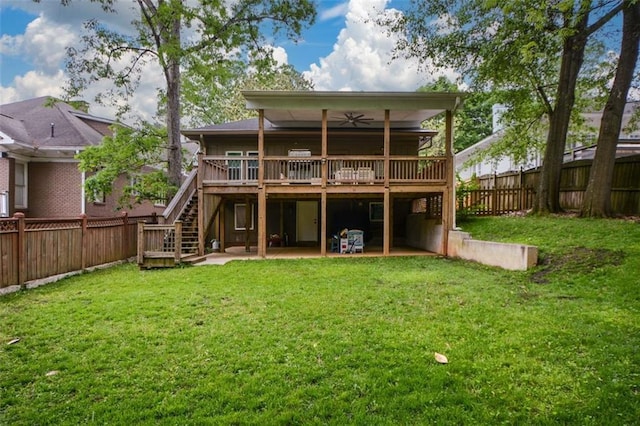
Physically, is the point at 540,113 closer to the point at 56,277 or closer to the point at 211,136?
the point at 211,136

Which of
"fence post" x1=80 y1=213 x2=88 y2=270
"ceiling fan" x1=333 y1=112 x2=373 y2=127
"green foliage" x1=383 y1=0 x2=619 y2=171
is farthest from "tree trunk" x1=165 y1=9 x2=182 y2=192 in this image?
→ "green foliage" x1=383 y1=0 x2=619 y2=171

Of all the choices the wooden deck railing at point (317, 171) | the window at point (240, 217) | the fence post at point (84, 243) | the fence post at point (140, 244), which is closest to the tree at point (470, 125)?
the wooden deck railing at point (317, 171)

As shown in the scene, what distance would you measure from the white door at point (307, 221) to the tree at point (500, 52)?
7.07 m

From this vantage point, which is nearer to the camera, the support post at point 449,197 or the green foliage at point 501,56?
the green foliage at point 501,56

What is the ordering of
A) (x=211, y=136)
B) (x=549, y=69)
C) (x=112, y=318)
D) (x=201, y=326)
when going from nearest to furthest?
(x=201, y=326), (x=112, y=318), (x=549, y=69), (x=211, y=136)

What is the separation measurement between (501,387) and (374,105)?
926 cm

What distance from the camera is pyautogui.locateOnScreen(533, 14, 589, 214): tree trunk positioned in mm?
11148

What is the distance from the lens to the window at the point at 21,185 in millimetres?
13523

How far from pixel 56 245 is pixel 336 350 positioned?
24.8 feet

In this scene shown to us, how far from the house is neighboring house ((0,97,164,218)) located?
202 inches

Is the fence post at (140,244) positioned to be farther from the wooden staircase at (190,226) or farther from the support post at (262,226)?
the support post at (262,226)

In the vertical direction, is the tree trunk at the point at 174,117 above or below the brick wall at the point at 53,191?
above

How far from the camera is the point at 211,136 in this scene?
14.2 metres

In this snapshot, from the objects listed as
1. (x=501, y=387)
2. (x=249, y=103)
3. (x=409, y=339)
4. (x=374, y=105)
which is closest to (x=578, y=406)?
(x=501, y=387)
